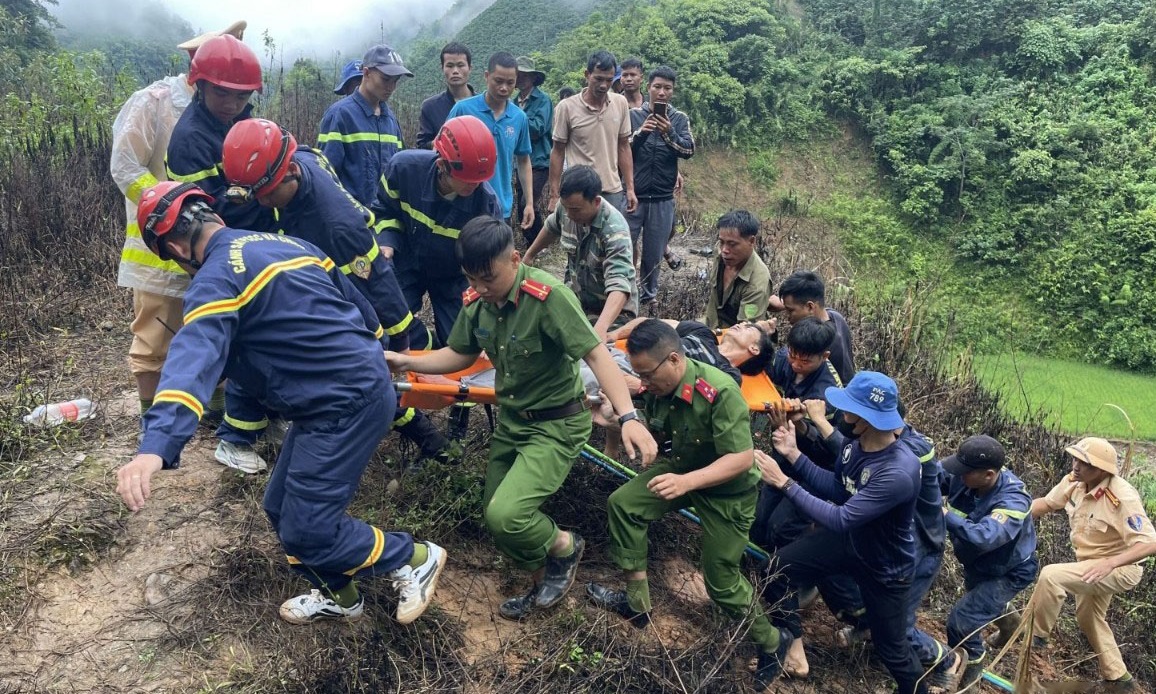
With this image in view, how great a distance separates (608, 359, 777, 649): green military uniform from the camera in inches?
124

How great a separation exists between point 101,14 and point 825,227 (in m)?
25.6

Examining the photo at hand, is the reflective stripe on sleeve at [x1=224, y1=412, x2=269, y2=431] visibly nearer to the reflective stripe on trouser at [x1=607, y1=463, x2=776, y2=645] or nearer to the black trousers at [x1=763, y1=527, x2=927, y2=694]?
the reflective stripe on trouser at [x1=607, y1=463, x2=776, y2=645]

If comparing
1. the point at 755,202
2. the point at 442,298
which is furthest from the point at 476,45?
the point at 442,298

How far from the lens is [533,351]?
125 inches

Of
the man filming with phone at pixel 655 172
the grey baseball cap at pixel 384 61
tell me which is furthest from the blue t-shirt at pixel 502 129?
the man filming with phone at pixel 655 172

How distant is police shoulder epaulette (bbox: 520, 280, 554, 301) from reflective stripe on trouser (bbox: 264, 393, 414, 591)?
68 cm

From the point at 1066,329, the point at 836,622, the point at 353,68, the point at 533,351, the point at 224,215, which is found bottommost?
the point at 1066,329

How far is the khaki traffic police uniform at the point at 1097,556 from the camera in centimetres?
395

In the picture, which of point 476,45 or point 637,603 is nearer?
point 637,603

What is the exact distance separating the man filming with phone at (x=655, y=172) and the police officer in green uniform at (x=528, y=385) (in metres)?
3.00

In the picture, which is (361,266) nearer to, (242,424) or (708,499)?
(242,424)

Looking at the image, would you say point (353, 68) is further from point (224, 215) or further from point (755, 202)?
point (755, 202)

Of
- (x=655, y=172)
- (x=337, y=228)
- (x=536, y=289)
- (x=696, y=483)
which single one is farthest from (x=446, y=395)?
(x=655, y=172)

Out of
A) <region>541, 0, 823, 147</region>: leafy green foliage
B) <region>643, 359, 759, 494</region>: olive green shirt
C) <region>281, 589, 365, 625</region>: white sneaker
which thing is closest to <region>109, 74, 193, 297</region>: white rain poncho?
<region>281, 589, 365, 625</region>: white sneaker
